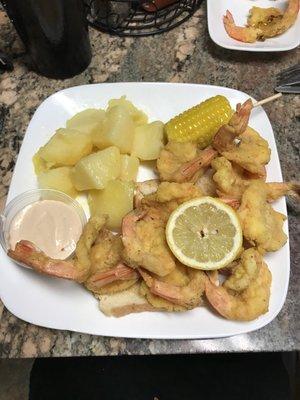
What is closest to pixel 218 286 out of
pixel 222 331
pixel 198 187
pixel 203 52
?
pixel 222 331

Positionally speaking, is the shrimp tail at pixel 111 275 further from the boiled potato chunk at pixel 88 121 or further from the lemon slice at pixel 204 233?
the boiled potato chunk at pixel 88 121

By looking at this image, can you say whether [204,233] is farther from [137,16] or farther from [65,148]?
[137,16]

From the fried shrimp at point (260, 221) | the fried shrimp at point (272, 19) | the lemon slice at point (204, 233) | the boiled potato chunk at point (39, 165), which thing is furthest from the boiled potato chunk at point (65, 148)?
the fried shrimp at point (272, 19)

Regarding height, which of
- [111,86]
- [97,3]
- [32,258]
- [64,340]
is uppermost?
[97,3]

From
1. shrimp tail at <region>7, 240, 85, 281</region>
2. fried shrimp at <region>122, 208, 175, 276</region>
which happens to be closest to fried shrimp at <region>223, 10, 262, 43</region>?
fried shrimp at <region>122, 208, 175, 276</region>

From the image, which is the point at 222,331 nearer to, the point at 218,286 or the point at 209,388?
the point at 218,286
